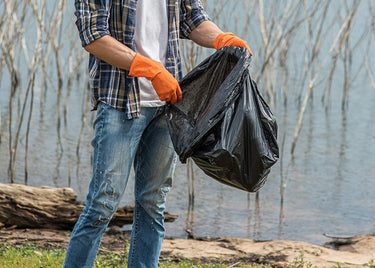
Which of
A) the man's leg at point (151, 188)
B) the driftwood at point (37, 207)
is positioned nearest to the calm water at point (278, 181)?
the driftwood at point (37, 207)

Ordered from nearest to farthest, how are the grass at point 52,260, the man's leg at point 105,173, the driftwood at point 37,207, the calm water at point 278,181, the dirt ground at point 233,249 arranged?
the man's leg at point 105,173, the grass at point 52,260, the dirt ground at point 233,249, the driftwood at point 37,207, the calm water at point 278,181

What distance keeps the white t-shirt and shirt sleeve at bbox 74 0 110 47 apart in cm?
16

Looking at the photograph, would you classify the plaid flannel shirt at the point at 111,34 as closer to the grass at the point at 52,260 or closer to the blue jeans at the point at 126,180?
the blue jeans at the point at 126,180

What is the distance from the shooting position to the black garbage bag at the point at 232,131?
2.06m

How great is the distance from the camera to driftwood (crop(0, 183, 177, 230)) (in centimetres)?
367

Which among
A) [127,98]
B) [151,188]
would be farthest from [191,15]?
[151,188]

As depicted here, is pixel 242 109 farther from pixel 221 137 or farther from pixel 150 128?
pixel 150 128

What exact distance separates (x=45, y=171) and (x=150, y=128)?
3885mm

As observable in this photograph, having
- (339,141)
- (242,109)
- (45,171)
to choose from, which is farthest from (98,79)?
(339,141)

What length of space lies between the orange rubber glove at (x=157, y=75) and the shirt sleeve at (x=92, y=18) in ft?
0.49

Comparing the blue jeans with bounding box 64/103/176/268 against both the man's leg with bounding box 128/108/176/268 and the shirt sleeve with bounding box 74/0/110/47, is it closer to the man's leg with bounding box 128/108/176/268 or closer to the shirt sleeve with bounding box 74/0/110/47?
the man's leg with bounding box 128/108/176/268

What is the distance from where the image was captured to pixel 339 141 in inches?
311

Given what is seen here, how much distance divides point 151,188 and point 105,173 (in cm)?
23

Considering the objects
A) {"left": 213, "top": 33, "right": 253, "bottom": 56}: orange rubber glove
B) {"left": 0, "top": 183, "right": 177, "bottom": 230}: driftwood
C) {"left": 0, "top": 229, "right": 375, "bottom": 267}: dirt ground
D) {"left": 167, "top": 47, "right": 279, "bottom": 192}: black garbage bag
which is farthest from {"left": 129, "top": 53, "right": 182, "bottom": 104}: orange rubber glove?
{"left": 0, "top": 183, "right": 177, "bottom": 230}: driftwood
